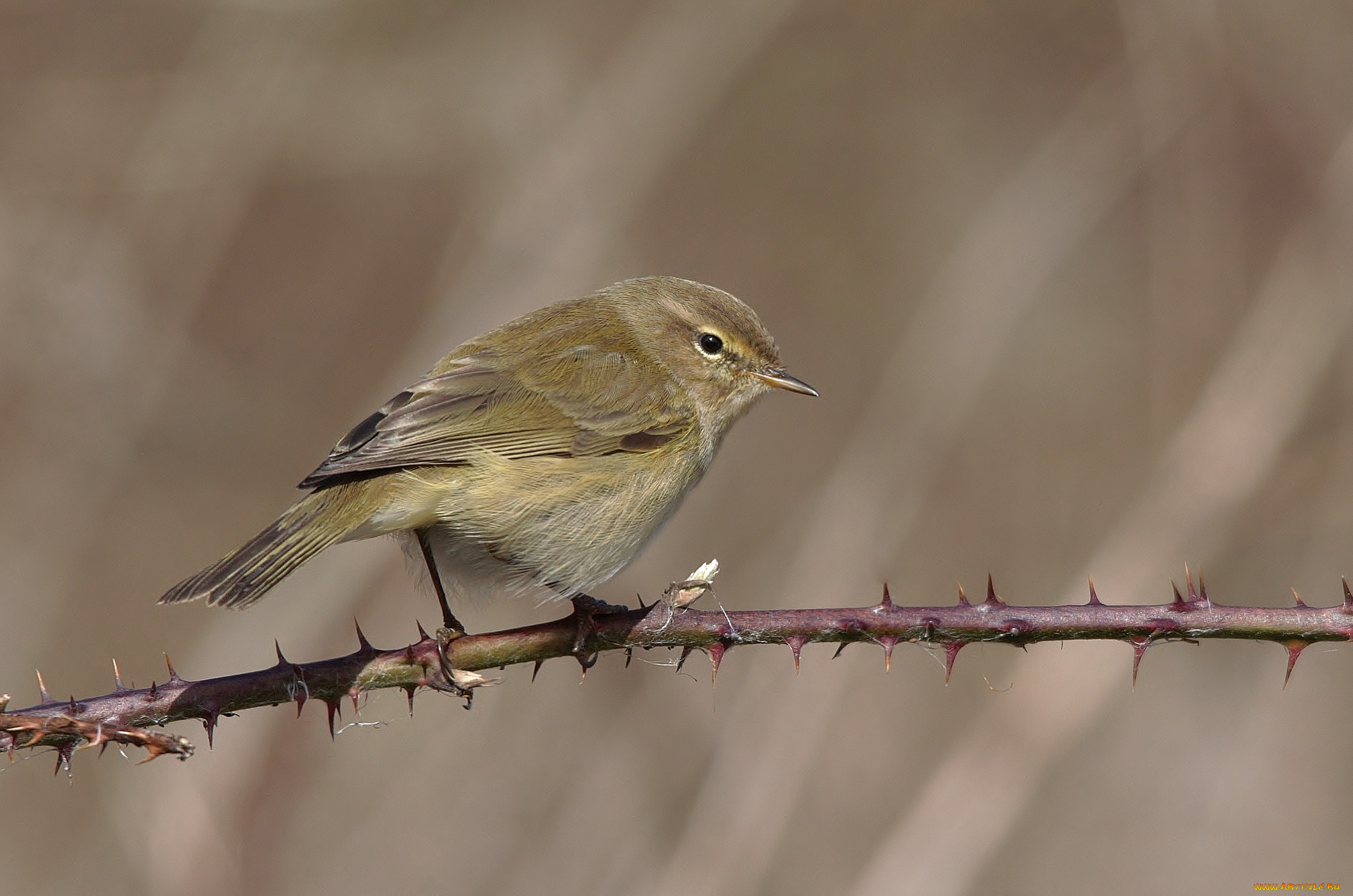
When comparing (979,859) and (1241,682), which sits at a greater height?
(1241,682)

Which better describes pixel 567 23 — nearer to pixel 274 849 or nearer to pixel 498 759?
pixel 498 759

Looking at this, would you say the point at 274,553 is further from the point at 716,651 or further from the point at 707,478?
the point at 707,478

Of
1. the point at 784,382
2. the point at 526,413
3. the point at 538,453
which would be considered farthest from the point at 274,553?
the point at 784,382

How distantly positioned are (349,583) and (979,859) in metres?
2.86

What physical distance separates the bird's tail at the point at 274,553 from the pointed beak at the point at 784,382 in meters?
1.80

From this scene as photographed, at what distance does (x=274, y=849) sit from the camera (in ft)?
15.1

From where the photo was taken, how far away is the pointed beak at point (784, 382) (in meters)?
4.56

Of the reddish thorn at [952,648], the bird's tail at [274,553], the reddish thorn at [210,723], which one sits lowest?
the reddish thorn at [210,723]

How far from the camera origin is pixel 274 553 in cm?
324

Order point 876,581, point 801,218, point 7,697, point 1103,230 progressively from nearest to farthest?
1. point 7,697
2. point 876,581
3. point 1103,230
4. point 801,218

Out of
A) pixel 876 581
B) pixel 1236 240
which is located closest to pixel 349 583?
pixel 876 581

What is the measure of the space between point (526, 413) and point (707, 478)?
3549 millimetres

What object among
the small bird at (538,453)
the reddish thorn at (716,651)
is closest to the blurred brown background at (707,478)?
the small bird at (538,453)

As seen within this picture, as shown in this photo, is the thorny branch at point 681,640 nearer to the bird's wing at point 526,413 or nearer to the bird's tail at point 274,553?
the bird's tail at point 274,553
